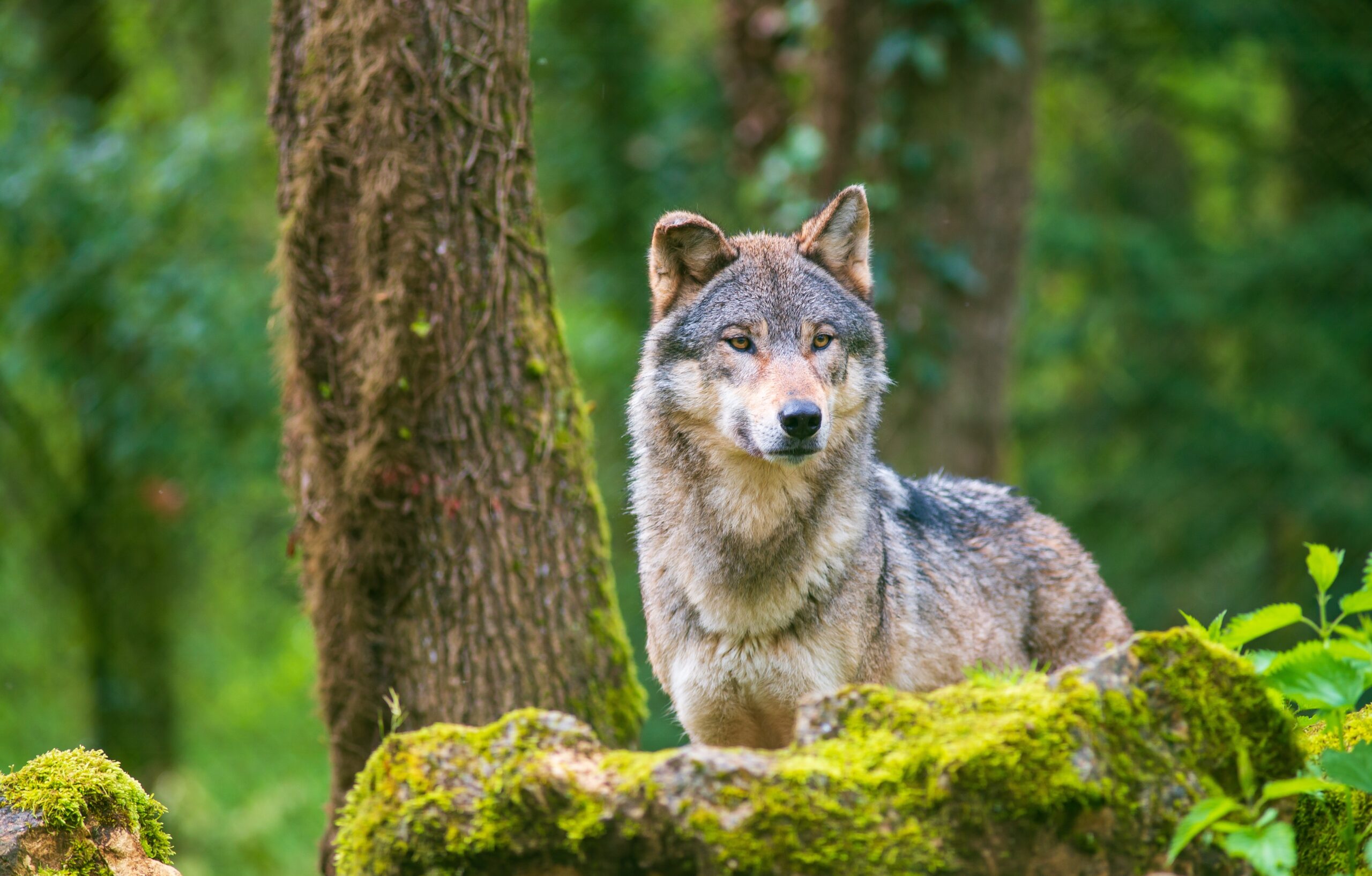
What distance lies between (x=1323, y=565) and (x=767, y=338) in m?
2.18

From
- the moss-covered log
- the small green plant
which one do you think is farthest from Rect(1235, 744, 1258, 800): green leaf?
the moss-covered log

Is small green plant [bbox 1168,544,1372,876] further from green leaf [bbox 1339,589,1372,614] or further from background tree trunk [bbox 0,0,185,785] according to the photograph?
background tree trunk [bbox 0,0,185,785]

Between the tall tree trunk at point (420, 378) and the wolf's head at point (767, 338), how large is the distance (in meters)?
0.88

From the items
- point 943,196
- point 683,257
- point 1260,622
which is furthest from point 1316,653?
point 943,196

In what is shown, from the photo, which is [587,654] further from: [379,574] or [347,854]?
[347,854]

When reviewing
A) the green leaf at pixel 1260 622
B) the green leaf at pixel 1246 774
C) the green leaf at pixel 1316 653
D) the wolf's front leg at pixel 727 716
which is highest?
the green leaf at pixel 1260 622

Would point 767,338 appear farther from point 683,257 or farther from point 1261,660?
point 1261,660

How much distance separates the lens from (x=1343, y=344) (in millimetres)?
13930

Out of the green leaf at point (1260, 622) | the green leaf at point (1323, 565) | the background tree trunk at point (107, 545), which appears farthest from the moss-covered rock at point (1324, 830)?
the background tree trunk at point (107, 545)

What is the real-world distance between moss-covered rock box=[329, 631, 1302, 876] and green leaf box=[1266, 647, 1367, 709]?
0.07 meters

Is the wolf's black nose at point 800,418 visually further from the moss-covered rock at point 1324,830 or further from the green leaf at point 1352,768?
the green leaf at point 1352,768

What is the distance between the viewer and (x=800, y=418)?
14.0ft

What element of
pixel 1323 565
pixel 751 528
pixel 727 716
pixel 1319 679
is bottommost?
pixel 727 716

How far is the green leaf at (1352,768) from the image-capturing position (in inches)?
111
